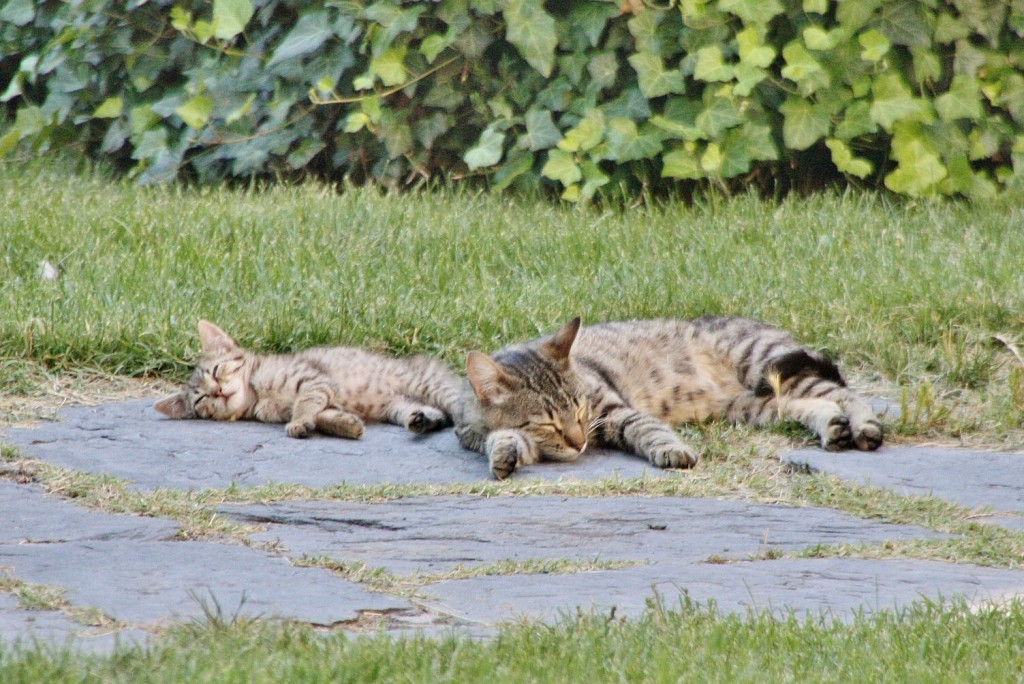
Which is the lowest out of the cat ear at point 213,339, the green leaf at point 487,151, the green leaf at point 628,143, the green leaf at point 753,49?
the cat ear at point 213,339

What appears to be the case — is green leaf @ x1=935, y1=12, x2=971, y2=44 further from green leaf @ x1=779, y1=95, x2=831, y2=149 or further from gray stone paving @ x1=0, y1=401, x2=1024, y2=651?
gray stone paving @ x1=0, y1=401, x2=1024, y2=651

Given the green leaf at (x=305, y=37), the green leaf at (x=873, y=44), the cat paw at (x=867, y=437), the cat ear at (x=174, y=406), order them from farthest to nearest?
the green leaf at (x=305, y=37) → the green leaf at (x=873, y=44) → the cat ear at (x=174, y=406) → the cat paw at (x=867, y=437)

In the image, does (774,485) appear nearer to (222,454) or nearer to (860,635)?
(860,635)

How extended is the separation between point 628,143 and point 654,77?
0.49m

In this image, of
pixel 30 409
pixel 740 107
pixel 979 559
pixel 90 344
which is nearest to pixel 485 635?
pixel 979 559

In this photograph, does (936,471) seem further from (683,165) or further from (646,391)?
(683,165)

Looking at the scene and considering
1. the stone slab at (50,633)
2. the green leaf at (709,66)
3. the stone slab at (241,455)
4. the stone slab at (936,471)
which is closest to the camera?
the stone slab at (50,633)

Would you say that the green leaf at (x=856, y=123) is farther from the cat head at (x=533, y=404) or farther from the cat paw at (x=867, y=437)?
the cat head at (x=533, y=404)

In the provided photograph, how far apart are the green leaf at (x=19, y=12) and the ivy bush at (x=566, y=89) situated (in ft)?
2.44

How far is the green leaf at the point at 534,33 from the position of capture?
9781 mm

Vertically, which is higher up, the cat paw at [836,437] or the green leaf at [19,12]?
the green leaf at [19,12]

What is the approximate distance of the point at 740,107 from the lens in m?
9.77

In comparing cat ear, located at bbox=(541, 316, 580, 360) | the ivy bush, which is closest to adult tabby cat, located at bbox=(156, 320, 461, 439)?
cat ear, located at bbox=(541, 316, 580, 360)

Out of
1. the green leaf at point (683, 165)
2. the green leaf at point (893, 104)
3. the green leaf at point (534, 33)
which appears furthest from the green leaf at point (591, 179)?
the green leaf at point (893, 104)
